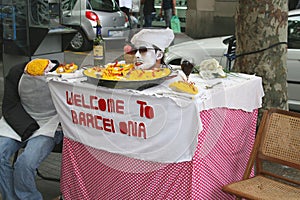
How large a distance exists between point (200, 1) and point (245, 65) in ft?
36.2

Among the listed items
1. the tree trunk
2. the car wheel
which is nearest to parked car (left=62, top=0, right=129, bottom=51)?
the car wheel

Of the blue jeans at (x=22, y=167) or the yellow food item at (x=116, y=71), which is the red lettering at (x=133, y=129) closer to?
the yellow food item at (x=116, y=71)

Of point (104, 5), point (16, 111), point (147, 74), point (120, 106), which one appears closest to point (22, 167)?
point (16, 111)

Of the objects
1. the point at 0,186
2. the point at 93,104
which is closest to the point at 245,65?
the point at 93,104

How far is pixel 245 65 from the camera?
5309 mm

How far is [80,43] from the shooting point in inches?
456

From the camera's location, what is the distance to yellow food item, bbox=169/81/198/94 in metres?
2.99

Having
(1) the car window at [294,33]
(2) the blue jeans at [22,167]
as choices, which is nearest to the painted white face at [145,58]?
(2) the blue jeans at [22,167]

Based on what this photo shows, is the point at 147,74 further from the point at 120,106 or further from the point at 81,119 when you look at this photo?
the point at 81,119

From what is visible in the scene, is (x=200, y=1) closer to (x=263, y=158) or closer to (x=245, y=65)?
(x=245, y=65)

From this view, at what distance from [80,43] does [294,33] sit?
637 centimetres

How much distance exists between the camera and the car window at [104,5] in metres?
12.2

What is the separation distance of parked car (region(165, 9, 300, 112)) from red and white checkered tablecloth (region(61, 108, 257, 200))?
2219 millimetres

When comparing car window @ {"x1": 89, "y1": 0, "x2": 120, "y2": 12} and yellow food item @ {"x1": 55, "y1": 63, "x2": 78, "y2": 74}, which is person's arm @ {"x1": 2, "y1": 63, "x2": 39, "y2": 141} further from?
car window @ {"x1": 89, "y1": 0, "x2": 120, "y2": 12}
